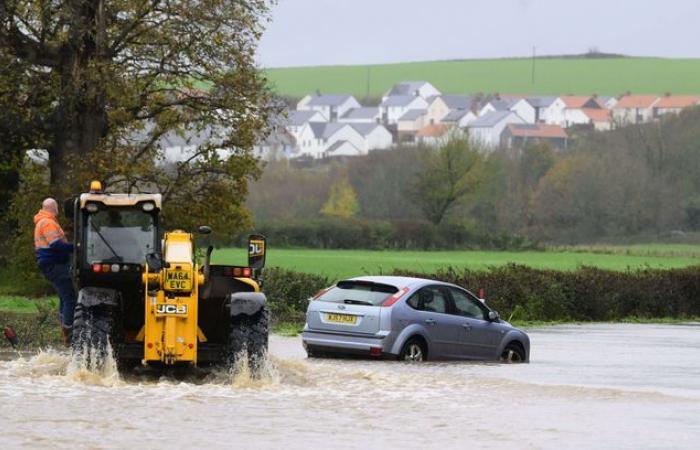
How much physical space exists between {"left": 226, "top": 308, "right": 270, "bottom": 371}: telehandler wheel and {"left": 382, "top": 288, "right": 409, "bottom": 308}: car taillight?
18.1ft

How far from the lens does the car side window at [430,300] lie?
2456 centimetres

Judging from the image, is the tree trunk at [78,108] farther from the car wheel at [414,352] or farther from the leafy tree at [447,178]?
the leafy tree at [447,178]

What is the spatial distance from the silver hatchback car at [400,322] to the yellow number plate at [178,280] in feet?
20.3

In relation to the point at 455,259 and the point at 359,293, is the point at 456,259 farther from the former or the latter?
the point at 359,293

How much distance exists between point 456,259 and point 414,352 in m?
52.7

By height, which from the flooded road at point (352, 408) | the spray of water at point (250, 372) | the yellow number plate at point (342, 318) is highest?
the yellow number plate at point (342, 318)

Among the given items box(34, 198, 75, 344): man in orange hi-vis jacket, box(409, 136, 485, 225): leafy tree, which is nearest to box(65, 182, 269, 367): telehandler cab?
box(34, 198, 75, 344): man in orange hi-vis jacket

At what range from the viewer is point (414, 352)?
24.4 m

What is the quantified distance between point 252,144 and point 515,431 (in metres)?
30.6

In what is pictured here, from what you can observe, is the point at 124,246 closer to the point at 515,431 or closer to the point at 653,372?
the point at 515,431

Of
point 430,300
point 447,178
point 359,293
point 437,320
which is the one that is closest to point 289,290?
point 430,300

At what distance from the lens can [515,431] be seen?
51.3 feet

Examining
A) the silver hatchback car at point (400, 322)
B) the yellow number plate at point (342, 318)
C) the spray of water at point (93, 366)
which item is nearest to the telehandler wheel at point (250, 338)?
the spray of water at point (93, 366)

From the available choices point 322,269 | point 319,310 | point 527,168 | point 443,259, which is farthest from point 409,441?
point 527,168
